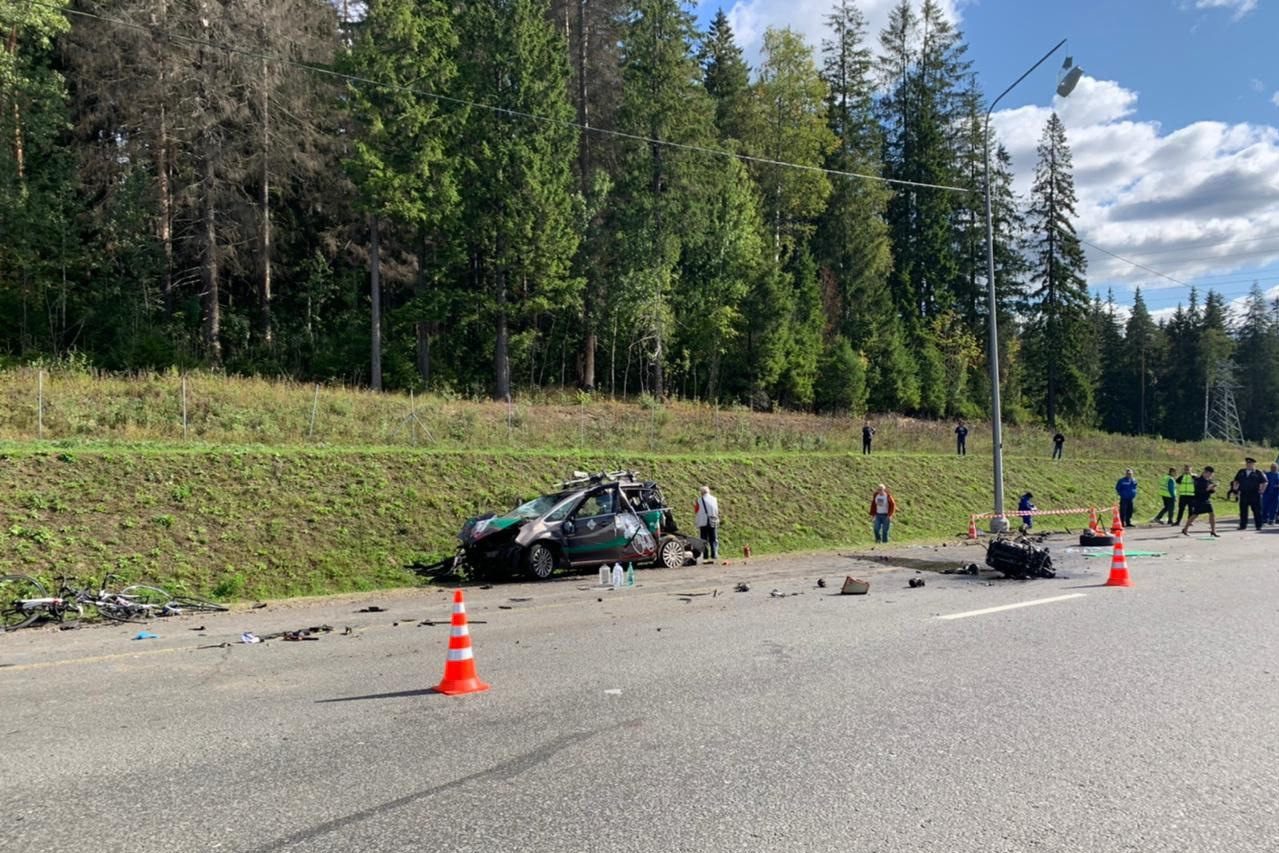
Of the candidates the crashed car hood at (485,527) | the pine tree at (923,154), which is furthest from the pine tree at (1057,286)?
the crashed car hood at (485,527)

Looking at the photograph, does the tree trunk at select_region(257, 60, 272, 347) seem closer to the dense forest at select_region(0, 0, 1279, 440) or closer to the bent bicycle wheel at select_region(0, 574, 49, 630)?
the dense forest at select_region(0, 0, 1279, 440)

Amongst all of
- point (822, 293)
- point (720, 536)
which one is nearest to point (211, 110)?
point (720, 536)

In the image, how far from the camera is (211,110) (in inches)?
1168

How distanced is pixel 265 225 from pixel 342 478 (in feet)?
71.8

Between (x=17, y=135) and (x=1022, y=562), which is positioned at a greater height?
(x=17, y=135)

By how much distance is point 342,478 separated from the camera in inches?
649

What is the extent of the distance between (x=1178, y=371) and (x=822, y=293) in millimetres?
81234

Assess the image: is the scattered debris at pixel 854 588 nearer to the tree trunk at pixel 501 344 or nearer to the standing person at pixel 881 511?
the standing person at pixel 881 511

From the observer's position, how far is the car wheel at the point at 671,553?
52.6 feet

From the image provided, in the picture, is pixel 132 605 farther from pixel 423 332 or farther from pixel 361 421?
pixel 423 332

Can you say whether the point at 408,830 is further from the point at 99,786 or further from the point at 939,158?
the point at 939,158

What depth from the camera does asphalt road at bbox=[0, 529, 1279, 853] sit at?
12.4 ft

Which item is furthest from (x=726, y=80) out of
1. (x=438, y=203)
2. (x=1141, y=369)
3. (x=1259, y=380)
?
(x=1259, y=380)

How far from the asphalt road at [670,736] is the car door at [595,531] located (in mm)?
5154
